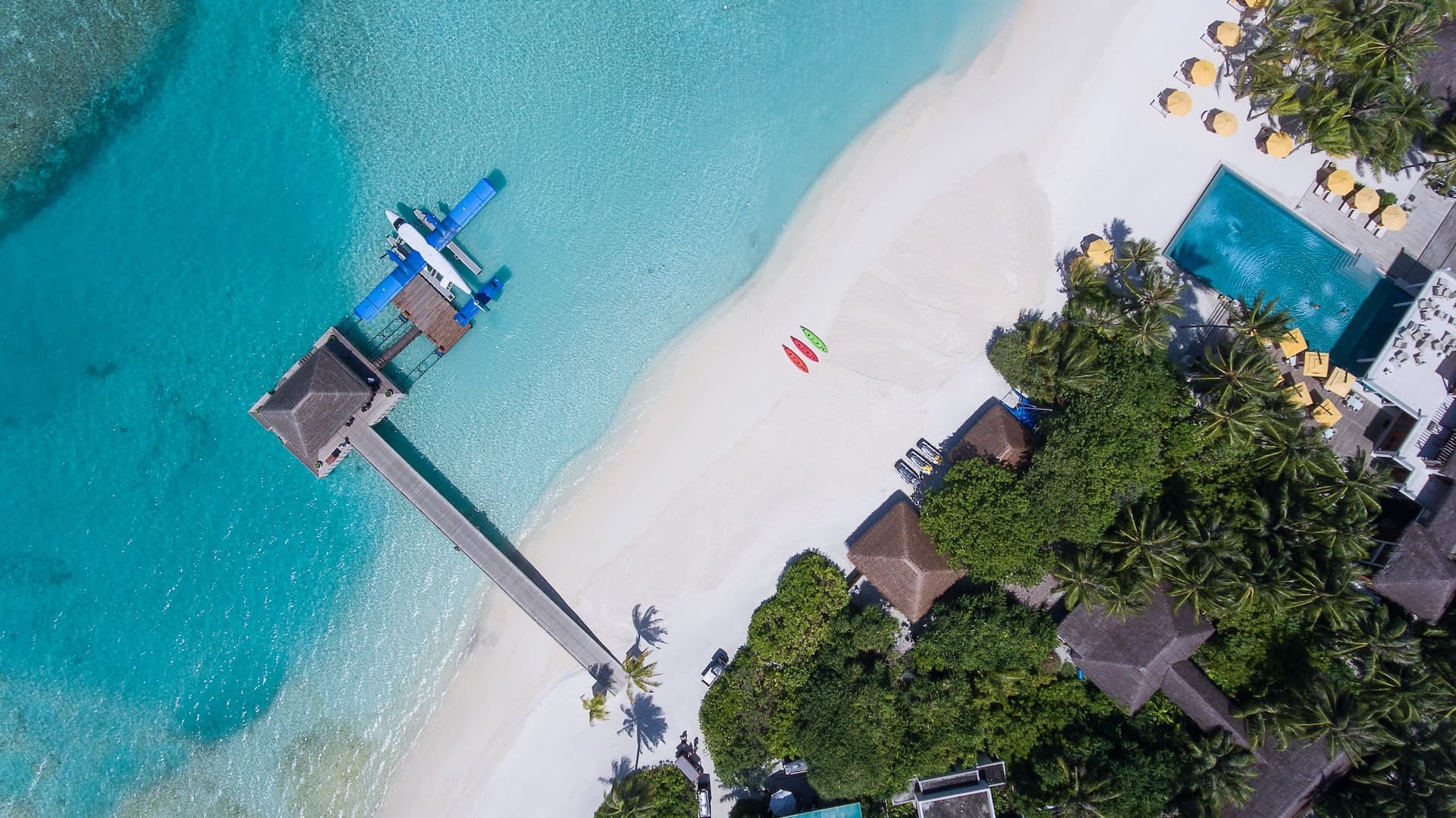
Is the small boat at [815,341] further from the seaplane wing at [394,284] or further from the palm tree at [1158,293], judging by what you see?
the seaplane wing at [394,284]

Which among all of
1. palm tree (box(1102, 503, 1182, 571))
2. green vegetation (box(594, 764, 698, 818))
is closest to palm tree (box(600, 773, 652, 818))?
green vegetation (box(594, 764, 698, 818))

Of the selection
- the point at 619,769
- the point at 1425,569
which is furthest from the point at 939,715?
the point at 1425,569

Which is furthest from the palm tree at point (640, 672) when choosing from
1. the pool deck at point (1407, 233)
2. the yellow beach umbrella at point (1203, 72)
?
the pool deck at point (1407, 233)

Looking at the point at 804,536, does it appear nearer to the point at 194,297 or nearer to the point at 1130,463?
the point at 1130,463

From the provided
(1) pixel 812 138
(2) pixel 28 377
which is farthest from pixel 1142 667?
(2) pixel 28 377

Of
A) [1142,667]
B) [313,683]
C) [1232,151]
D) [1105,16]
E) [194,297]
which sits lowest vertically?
[1142,667]

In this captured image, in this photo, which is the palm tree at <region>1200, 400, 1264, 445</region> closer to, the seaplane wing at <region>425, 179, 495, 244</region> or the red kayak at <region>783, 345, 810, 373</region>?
the red kayak at <region>783, 345, 810, 373</region>
